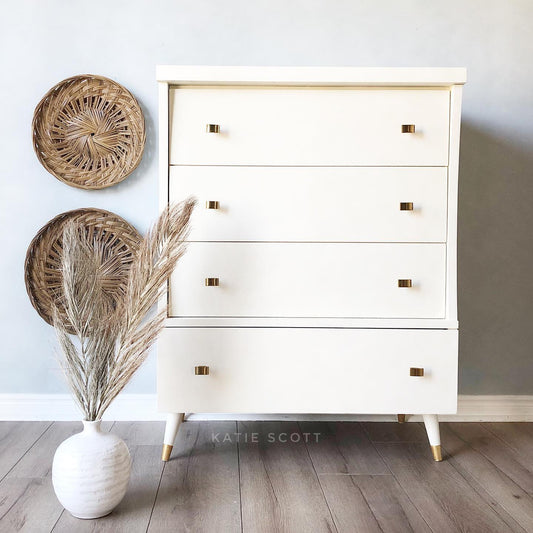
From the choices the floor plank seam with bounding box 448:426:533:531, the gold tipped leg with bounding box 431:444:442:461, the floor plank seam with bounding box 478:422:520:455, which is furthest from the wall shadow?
the gold tipped leg with bounding box 431:444:442:461

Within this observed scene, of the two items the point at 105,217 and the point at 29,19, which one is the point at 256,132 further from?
the point at 29,19

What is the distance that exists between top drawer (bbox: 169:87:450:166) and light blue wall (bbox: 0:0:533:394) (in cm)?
46

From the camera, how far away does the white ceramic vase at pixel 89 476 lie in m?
1.28

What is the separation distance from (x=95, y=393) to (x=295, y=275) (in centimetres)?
63

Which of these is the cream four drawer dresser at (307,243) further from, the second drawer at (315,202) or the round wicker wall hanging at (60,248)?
the round wicker wall hanging at (60,248)

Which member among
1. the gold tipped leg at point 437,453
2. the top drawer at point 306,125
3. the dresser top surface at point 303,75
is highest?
the dresser top surface at point 303,75

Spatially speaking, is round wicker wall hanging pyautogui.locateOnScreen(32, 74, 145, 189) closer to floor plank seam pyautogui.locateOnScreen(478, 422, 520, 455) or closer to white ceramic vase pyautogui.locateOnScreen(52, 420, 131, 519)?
white ceramic vase pyautogui.locateOnScreen(52, 420, 131, 519)

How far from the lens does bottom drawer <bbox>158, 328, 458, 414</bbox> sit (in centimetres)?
157

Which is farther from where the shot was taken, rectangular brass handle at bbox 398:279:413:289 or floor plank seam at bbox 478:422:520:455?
floor plank seam at bbox 478:422:520:455

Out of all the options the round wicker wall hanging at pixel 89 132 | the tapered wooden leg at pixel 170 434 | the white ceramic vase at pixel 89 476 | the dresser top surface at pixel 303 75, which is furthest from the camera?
the round wicker wall hanging at pixel 89 132

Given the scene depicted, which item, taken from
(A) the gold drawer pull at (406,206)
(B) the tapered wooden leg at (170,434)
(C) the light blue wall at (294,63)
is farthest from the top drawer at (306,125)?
(B) the tapered wooden leg at (170,434)

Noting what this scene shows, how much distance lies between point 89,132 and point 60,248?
1.39ft

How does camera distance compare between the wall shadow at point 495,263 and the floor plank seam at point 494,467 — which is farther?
the wall shadow at point 495,263

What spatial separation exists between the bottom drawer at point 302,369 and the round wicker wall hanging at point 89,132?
2.37 ft
